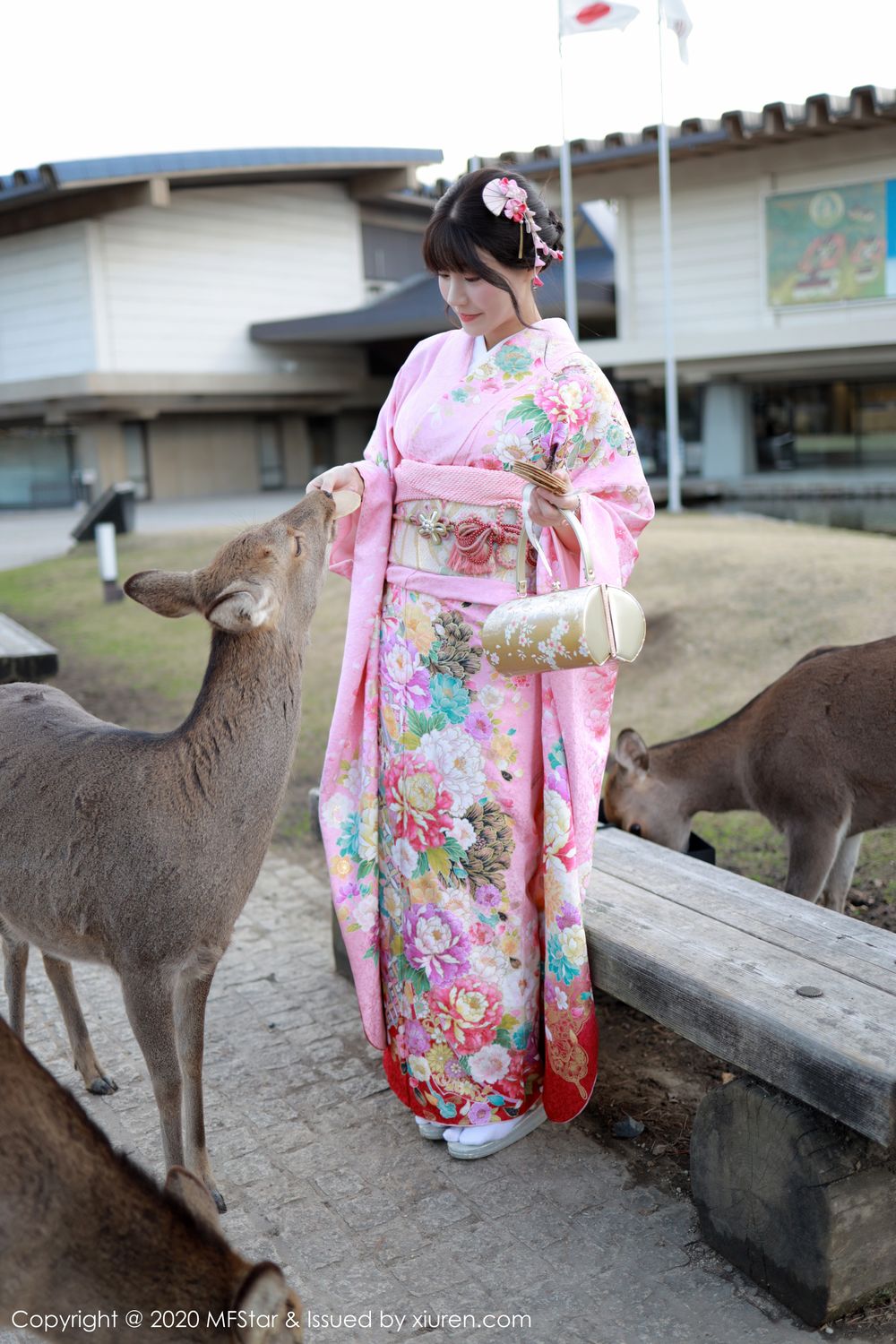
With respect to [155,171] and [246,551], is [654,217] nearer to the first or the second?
[155,171]

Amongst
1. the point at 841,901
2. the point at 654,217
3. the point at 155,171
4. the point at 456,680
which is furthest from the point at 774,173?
the point at 456,680

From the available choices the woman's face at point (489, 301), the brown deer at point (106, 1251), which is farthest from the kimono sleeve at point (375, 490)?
the brown deer at point (106, 1251)

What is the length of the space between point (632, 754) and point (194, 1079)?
7.26ft

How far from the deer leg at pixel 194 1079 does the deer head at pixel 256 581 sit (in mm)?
1015

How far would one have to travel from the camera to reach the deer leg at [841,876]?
4876mm

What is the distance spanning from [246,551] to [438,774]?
2.65 feet

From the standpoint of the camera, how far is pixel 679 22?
15422 millimetres

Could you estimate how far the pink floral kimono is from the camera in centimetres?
339

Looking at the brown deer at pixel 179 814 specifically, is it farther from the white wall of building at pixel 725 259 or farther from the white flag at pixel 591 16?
the white wall of building at pixel 725 259

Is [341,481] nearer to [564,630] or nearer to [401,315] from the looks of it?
[564,630]

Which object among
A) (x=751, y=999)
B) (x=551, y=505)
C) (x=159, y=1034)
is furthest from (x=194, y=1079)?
(x=551, y=505)

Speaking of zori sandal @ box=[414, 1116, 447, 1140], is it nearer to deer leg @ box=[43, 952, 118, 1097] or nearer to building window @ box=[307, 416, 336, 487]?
deer leg @ box=[43, 952, 118, 1097]

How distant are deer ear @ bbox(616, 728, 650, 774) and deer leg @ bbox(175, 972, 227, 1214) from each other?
6.88ft

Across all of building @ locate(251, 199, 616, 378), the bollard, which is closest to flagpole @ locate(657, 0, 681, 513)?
building @ locate(251, 199, 616, 378)
